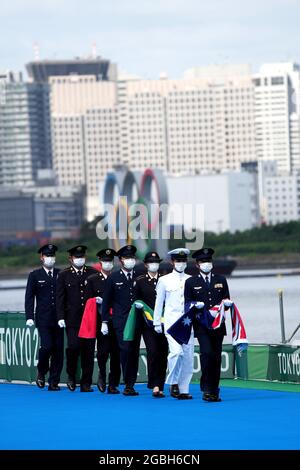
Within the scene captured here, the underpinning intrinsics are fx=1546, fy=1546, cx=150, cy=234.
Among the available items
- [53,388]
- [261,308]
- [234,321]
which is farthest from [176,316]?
[261,308]

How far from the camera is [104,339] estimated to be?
65.1ft

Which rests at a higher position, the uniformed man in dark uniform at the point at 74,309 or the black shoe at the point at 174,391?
the uniformed man in dark uniform at the point at 74,309

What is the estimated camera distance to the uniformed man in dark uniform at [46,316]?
20125mm

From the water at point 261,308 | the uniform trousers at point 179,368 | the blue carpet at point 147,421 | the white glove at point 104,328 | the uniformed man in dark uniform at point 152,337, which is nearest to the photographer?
the blue carpet at point 147,421

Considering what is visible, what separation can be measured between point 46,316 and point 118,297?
119cm

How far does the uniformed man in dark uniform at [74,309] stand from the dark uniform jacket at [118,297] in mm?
630

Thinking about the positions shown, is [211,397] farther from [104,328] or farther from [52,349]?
[52,349]

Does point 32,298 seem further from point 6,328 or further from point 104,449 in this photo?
point 104,449

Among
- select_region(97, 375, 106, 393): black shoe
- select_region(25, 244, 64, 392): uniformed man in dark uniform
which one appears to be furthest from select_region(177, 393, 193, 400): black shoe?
select_region(25, 244, 64, 392): uniformed man in dark uniform

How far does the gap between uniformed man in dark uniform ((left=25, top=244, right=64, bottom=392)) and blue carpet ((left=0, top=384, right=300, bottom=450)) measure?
0.69 m

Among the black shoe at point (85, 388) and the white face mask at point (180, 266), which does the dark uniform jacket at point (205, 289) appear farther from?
the black shoe at point (85, 388)

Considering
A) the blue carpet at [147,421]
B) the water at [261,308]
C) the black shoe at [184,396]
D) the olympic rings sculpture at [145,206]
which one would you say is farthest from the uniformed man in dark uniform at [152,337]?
the olympic rings sculpture at [145,206]

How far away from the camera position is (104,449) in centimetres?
1303

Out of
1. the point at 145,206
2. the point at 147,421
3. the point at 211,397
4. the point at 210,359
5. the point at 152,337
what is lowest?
the point at 145,206
